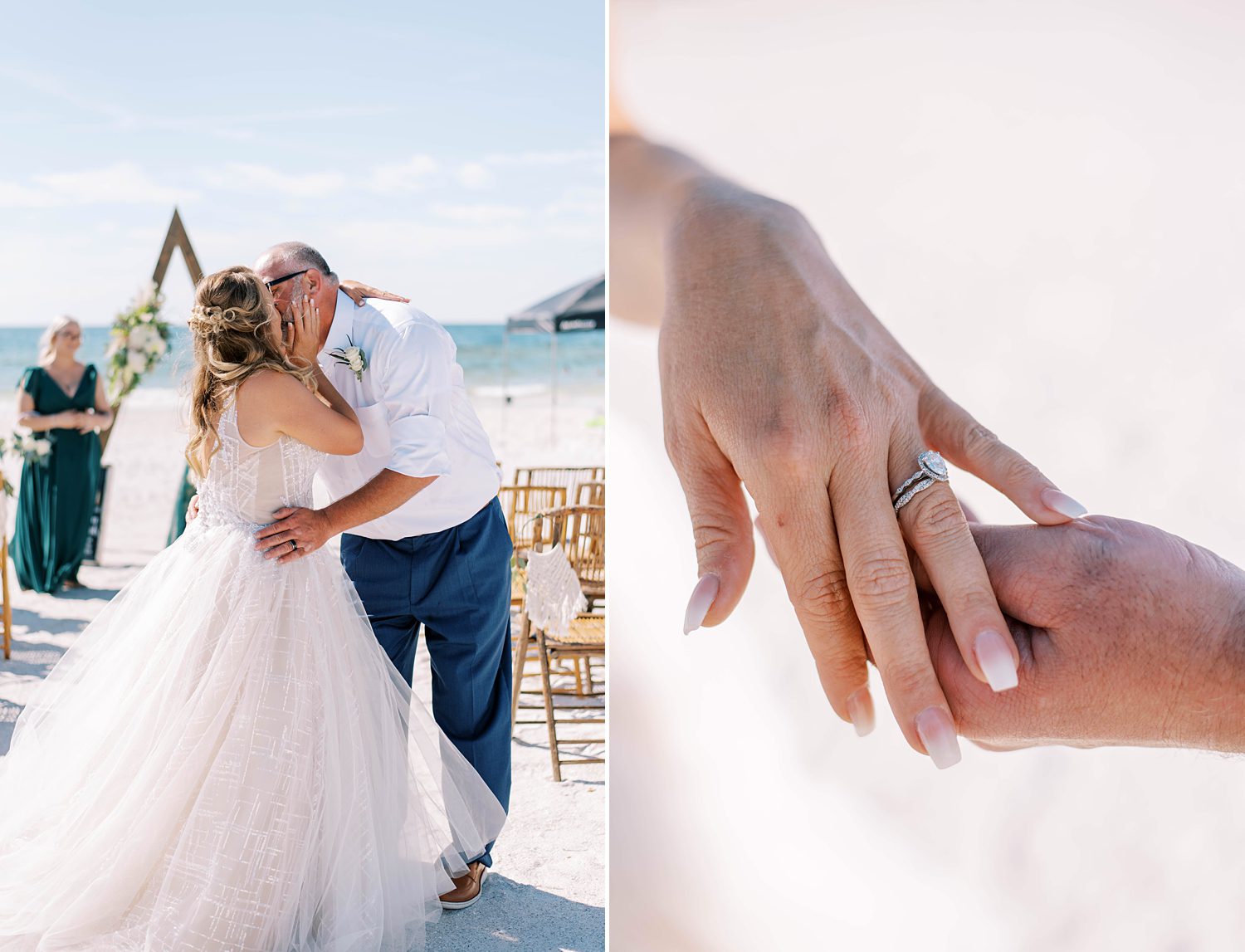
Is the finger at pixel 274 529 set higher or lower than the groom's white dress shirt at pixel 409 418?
lower

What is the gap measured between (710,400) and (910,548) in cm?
24

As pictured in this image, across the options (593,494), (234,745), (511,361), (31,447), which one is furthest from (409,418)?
(511,361)

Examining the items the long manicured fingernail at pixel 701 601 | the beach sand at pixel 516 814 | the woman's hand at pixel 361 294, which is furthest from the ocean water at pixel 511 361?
the long manicured fingernail at pixel 701 601

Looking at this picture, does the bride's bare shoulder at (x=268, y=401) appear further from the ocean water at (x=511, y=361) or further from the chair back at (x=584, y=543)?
the ocean water at (x=511, y=361)

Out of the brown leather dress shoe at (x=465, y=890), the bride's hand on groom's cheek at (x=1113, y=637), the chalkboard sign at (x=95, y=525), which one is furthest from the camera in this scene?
the chalkboard sign at (x=95, y=525)

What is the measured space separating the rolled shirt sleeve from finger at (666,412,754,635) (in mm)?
1275

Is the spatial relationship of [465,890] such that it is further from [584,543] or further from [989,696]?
[989,696]

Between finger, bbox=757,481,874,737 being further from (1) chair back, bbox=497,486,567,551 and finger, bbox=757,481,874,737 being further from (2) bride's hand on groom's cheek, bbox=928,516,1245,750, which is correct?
(1) chair back, bbox=497,486,567,551

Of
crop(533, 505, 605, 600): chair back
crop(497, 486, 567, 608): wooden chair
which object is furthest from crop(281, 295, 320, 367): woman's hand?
crop(533, 505, 605, 600): chair back

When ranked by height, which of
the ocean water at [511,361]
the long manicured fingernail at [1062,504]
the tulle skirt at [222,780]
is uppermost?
the ocean water at [511,361]

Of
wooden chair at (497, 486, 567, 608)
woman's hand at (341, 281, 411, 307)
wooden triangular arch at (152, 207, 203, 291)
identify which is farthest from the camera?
wooden triangular arch at (152, 207, 203, 291)

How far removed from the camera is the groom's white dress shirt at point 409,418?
2068 mm

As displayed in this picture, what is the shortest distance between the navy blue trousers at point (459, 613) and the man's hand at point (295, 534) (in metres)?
0.18

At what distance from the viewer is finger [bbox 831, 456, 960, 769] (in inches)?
23.8
